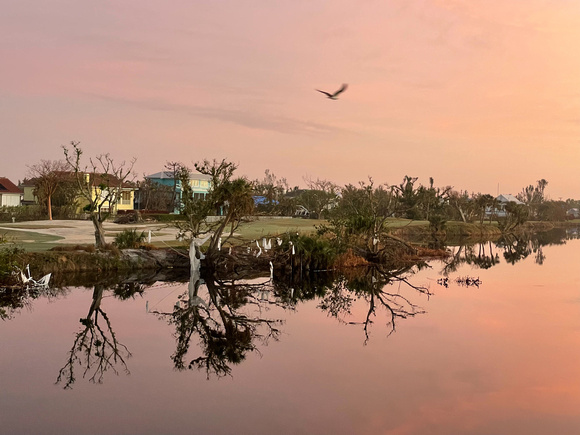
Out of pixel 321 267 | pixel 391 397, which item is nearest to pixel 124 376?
pixel 391 397

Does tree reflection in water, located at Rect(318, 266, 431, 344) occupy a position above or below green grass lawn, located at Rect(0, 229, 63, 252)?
below

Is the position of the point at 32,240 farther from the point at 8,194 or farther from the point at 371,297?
the point at 8,194

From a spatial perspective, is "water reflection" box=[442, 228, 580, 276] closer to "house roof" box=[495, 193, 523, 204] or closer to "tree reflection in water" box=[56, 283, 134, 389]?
"tree reflection in water" box=[56, 283, 134, 389]

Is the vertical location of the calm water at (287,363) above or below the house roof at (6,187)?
below

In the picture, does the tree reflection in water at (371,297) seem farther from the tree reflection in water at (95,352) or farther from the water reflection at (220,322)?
the tree reflection in water at (95,352)

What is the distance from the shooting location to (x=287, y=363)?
44.5 ft

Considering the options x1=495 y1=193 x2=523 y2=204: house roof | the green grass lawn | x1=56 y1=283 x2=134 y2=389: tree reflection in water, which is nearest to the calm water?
x1=56 y1=283 x2=134 y2=389: tree reflection in water

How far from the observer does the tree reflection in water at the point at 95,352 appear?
40.9ft

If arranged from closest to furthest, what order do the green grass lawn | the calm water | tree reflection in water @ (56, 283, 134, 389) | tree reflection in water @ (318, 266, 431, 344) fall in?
the calm water
tree reflection in water @ (56, 283, 134, 389)
tree reflection in water @ (318, 266, 431, 344)
the green grass lawn

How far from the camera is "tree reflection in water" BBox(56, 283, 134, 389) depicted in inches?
490

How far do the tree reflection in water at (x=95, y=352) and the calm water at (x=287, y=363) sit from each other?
5cm

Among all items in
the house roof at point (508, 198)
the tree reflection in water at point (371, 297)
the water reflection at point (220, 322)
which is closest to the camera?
the water reflection at point (220, 322)

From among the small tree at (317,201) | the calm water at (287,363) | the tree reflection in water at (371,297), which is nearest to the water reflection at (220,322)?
the calm water at (287,363)

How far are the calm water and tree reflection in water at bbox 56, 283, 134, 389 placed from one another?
5 centimetres
